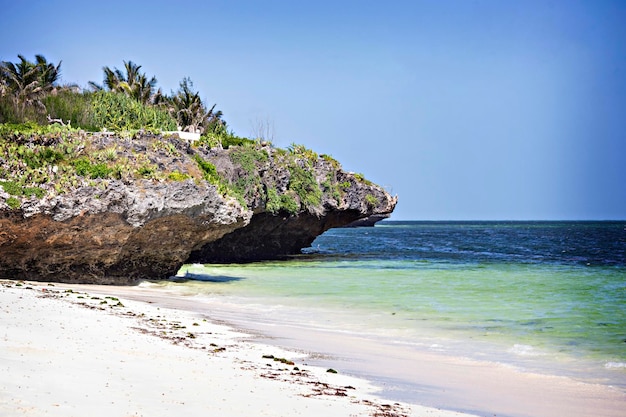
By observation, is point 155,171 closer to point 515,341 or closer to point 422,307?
point 422,307

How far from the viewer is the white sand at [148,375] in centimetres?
632

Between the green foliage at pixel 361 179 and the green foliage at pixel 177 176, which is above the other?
the green foliage at pixel 361 179

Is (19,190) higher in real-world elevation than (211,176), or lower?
lower

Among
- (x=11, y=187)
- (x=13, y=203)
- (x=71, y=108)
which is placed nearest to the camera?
(x=13, y=203)

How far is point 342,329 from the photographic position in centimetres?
1430

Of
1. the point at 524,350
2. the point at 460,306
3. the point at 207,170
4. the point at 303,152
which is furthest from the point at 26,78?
the point at 524,350

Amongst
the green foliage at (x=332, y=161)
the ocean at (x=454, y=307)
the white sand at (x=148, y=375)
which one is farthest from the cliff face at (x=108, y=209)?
the green foliage at (x=332, y=161)

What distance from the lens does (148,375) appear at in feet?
25.5

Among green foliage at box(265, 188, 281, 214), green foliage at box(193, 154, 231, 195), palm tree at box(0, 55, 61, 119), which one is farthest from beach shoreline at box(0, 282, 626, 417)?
palm tree at box(0, 55, 61, 119)

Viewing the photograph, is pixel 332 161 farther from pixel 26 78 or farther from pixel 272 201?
pixel 26 78

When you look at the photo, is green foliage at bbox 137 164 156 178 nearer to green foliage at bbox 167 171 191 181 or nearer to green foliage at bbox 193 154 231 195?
green foliage at bbox 167 171 191 181

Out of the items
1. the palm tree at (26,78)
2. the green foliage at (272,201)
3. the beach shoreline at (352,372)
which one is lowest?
the beach shoreline at (352,372)

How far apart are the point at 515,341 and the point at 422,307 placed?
16.4 feet

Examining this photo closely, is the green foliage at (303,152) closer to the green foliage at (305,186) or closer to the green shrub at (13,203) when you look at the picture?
the green foliage at (305,186)
